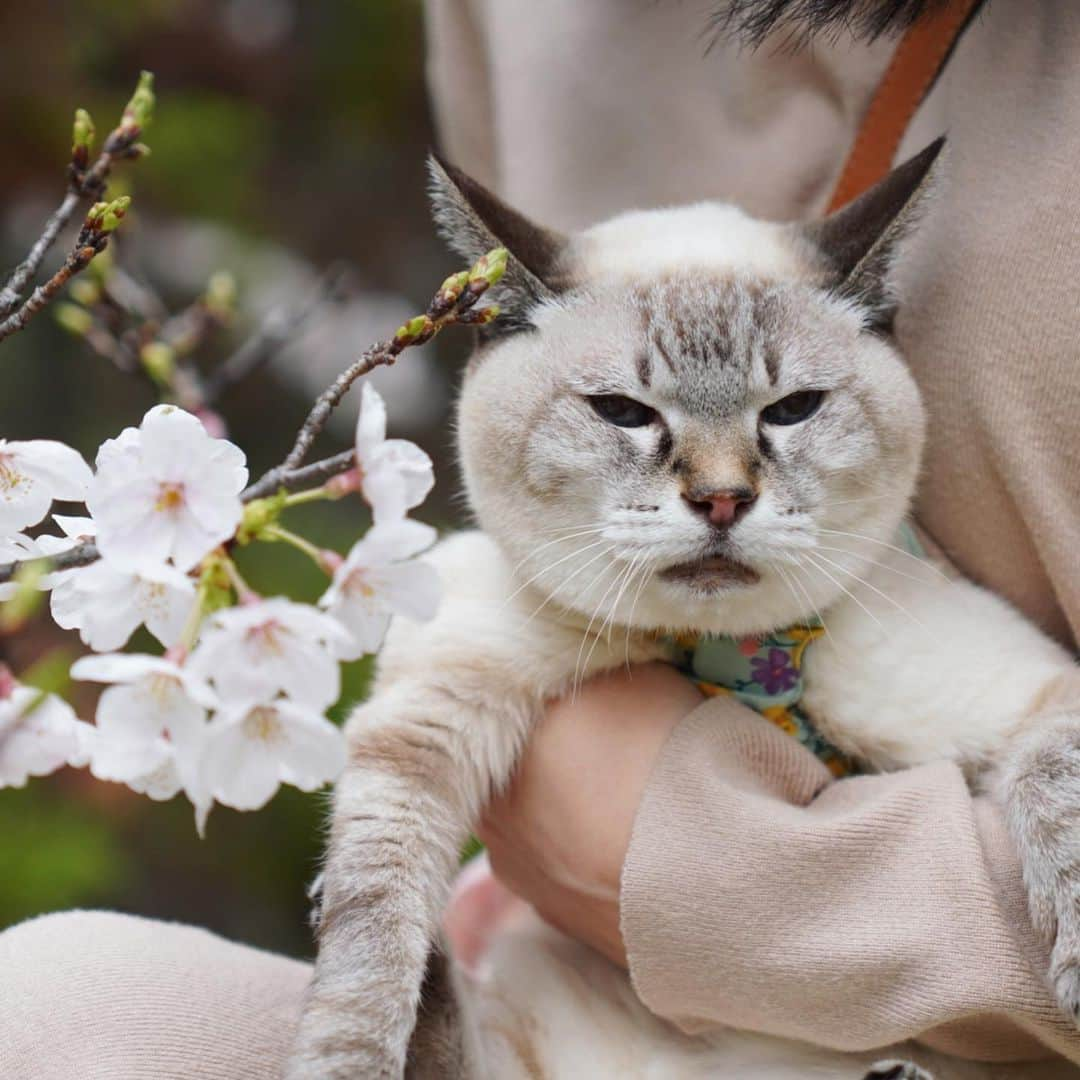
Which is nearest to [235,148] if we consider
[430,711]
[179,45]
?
[179,45]

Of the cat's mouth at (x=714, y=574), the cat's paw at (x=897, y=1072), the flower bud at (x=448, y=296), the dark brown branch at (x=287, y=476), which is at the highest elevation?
the flower bud at (x=448, y=296)

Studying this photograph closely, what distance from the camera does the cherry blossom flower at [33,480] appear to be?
0.90 m

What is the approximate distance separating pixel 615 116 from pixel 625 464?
33.5 inches

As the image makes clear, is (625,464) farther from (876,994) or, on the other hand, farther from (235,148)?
(235,148)

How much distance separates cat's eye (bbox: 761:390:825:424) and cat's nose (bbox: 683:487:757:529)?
144 millimetres

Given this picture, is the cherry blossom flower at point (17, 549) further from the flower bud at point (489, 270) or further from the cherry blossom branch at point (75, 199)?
the flower bud at point (489, 270)

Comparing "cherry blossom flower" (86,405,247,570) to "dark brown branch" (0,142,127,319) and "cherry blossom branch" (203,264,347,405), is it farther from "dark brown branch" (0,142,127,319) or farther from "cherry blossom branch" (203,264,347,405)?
"cherry blossom branch" (203,264,347,405)

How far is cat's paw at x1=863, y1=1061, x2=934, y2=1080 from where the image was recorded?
127 cm

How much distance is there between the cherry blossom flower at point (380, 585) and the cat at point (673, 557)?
58cm

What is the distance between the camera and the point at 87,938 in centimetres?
138

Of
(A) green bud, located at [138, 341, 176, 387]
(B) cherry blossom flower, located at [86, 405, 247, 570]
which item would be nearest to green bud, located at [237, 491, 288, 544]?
(B) cherry blossom flower, located at [86, 405, 247, 570]

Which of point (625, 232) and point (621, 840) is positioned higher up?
point (625, 232)

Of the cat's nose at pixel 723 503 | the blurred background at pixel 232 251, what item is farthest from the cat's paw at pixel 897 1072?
the blurred background at pixel 232 251

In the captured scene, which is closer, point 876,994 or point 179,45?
point 876,994
